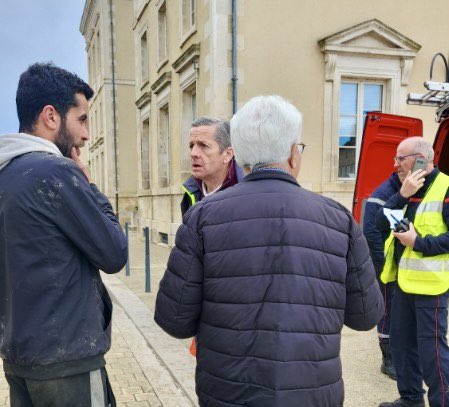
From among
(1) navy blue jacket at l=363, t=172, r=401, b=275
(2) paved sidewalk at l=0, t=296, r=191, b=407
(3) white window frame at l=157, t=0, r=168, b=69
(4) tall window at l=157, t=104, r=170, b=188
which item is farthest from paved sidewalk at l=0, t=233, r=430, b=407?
(3) white window frame at l=157, t=0, r=168, b=69

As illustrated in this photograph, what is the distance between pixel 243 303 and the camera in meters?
1.40

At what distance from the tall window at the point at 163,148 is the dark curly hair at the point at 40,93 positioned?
448 inches

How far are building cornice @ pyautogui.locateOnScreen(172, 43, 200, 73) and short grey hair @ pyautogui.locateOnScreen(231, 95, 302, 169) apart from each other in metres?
8.45

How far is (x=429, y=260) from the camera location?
2.76 m

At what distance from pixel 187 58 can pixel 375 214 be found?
24.9 feet

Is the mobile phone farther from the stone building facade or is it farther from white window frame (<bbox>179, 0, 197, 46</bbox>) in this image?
white window frame (<bbox>179, 0, 197, 46</bbox>)

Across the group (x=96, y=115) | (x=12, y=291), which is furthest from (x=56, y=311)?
(x=96, y=115)

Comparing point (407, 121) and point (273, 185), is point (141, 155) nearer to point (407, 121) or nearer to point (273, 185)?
point (407, 121)

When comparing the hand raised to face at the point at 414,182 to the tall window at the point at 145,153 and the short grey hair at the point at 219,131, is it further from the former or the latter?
the tall window at the point at 145,153

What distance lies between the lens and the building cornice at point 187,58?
9.40 meters

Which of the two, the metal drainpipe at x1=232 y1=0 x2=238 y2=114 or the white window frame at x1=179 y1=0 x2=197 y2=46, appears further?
the white window frame at x1=179 y1=0 x2=197 y2=46

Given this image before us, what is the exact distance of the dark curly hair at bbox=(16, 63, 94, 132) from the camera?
1.65 m

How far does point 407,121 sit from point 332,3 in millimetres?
4617

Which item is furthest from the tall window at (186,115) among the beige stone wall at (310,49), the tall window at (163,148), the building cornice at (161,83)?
the beige stone wall at (310,49)
